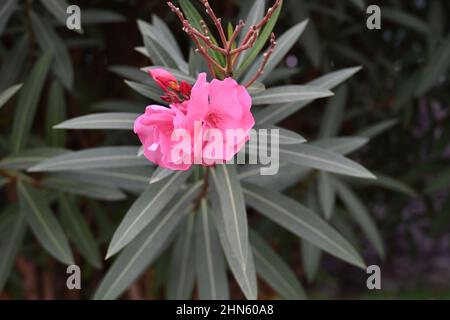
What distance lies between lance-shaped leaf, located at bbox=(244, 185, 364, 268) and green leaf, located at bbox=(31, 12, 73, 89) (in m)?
0.58

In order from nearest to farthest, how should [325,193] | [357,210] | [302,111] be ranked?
[325,193] → [357,210] → [302,111]

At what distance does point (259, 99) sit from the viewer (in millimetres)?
1194

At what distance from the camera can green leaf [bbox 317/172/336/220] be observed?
1.65 m

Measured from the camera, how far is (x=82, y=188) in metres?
1.55

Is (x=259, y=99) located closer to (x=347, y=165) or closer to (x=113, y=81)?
(x=347, y=165)

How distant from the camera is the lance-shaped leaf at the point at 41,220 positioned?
1.49m

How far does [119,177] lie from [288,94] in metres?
0.51

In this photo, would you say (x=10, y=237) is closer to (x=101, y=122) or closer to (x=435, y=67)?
(x=101, y=122)

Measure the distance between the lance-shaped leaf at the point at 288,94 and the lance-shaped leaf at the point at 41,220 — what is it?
23.8 inches

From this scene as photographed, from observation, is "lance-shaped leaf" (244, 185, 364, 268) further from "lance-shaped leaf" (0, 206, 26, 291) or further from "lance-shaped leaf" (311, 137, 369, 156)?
"lance-shaped leaf" (0, 206, 26, 291)

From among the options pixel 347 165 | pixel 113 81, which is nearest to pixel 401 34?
pixel 113 81

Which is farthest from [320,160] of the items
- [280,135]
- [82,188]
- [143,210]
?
[82,188]

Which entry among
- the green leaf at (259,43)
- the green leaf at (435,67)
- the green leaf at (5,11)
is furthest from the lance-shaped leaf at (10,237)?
the green leaf at (435,67)

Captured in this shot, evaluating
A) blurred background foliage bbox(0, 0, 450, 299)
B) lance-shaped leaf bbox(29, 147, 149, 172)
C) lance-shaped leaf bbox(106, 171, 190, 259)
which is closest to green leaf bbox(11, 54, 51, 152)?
blurred background foliage bbox(0, 0, 450, 299)
